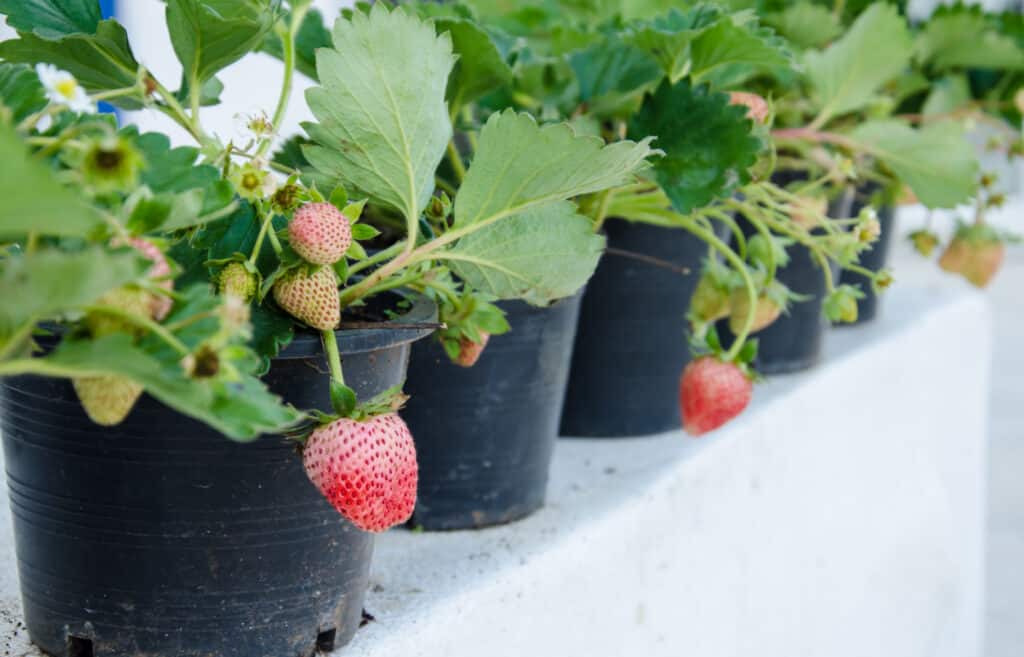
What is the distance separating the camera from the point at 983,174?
4.21 feet

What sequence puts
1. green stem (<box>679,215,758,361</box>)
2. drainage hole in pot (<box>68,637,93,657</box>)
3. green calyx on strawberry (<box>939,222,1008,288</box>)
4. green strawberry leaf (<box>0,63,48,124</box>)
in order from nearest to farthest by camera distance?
Answer: 1. green strawberry leaf (<box>0,63,48,124</box>)
2. drainage hole in pot (<box>68,637,93,657</box>)
3. green stem (<box>679,215,758,361</box>)
4. green calyx on strawberry (<box>939,222,1008,288</box>)

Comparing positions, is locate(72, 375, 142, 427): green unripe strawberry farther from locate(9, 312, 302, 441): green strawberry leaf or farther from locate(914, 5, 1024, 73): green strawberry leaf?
locate(914, 5, 1024, 73): green strawberry leaf

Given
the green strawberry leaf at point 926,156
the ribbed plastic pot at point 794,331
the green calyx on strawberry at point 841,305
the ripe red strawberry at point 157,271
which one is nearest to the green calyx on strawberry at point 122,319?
the ripe red strawberry at point 157,271

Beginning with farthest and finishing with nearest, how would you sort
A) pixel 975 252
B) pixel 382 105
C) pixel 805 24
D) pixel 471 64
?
pixel 975 252 < pixel 805 24 < pixel 471 64 < pixel 382 105

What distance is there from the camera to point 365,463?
49 cm

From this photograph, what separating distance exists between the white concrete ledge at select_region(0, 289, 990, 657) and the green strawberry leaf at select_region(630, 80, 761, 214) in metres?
0.24

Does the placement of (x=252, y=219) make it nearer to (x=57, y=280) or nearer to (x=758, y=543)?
(x=57, y=280)

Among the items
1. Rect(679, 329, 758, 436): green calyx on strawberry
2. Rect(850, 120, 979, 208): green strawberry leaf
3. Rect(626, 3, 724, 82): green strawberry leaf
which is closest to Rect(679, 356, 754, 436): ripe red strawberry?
Rect(679, 329, 758, 436): green calyx on strawberry

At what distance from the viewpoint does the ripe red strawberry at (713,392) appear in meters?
0.80

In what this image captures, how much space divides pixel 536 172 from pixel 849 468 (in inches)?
35.9

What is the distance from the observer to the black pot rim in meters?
0.51

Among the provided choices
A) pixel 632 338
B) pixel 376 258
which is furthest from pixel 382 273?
pixel 632 338

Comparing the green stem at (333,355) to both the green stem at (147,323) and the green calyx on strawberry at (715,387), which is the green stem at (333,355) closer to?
the green stem at (147,323)

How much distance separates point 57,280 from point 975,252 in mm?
1267
